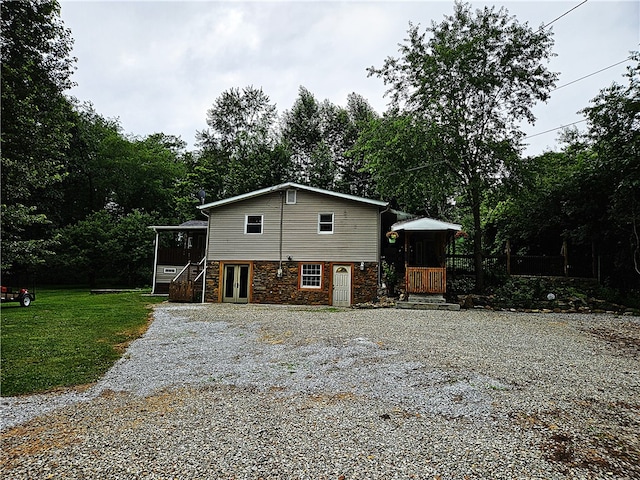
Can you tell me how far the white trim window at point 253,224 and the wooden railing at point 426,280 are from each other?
677 centimetres

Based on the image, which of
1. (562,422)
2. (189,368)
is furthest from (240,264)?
(562,422)

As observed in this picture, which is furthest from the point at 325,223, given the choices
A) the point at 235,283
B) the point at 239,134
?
the point at 239,134

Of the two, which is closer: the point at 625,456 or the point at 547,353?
the point at 625,456

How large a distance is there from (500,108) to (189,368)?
15.4 m

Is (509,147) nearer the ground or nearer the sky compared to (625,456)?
nearer the sky

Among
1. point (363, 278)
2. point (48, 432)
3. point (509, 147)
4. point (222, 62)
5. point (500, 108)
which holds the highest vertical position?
point (222, 62)

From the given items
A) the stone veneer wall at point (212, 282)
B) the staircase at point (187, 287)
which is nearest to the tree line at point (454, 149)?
the staircase at point (187, 287)

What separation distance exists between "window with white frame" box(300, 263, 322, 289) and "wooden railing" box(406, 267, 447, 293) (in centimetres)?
389

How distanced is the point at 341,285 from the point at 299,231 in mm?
2941

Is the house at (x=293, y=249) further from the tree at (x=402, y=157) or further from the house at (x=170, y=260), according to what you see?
the house at (x=170, y=260)

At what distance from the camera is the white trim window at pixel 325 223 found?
15859mm

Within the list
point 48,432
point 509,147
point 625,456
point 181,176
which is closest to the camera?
point 625,456

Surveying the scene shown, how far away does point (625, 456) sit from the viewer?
3.21m

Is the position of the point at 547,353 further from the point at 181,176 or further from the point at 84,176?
the point at 84,176
